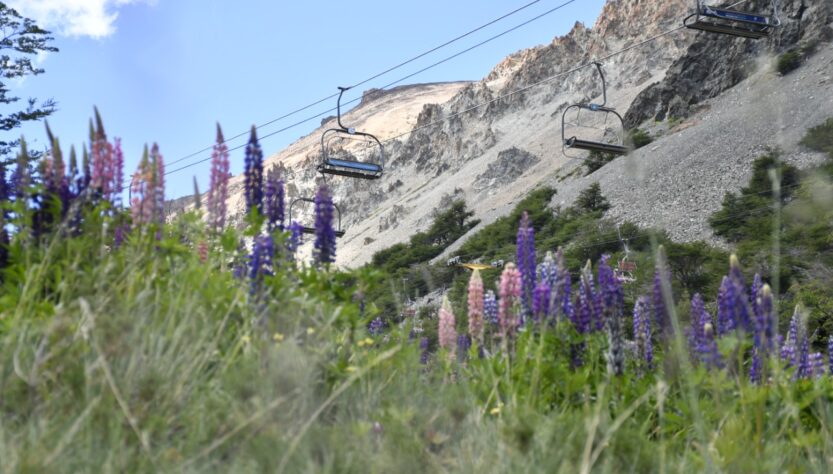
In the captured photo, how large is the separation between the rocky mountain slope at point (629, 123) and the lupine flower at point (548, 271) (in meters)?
1.05

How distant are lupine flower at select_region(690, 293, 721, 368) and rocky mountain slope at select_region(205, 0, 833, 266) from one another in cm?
97

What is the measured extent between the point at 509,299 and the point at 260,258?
3.70ft

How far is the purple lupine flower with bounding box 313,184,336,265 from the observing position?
3.88m

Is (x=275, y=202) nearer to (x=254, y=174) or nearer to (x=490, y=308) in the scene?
(x=254, y=174)

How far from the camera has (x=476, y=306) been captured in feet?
13.0

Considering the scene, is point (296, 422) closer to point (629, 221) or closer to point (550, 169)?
point (629, 221)

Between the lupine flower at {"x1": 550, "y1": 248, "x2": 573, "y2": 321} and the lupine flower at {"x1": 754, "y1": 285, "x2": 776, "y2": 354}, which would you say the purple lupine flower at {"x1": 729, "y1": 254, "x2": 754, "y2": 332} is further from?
the lupine flower at {"x1": 550, "y1": 248, "x2": 573, "y2": 321}

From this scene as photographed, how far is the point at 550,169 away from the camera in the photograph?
86688 millimetres

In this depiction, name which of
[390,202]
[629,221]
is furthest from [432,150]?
[629,221]

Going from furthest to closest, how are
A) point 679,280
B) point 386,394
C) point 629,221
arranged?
1. point 629,221
2. point 679,280
3. point 386,394

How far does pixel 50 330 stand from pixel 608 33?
433ft

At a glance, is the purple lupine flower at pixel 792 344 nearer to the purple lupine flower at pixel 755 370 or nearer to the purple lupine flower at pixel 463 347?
the purple lupine flower at pixel 755 370

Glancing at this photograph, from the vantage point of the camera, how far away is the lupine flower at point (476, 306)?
392 cm

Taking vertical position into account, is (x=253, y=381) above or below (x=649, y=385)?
above
